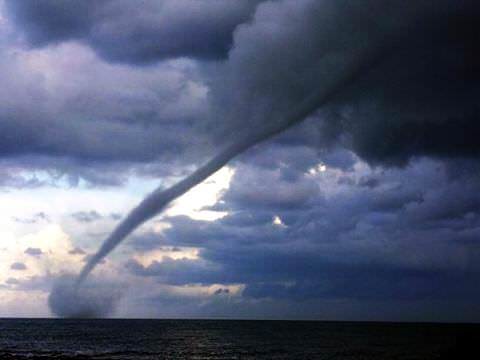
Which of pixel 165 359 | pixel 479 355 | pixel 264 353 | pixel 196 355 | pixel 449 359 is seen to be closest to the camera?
pixel 479 355

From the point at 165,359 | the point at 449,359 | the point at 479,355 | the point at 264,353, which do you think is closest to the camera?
the point at 479,355

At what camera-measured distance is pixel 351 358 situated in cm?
8569

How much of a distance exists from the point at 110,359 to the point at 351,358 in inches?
1421

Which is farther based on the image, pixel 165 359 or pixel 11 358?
pixel 165 359

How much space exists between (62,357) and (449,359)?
4801cm

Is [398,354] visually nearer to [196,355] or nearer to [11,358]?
[196,355]

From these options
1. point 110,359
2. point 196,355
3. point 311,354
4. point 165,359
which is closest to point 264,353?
point 311,354

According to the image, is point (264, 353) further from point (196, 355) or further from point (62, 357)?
point (62, 357)

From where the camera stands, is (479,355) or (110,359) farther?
(110,359)

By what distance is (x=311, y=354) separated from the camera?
92.1 metres

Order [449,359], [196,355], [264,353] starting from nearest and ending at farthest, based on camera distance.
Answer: [449,359] < [196,355] < [264,353]

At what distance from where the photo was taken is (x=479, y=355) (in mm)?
64500

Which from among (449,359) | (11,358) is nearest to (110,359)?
(11,358)

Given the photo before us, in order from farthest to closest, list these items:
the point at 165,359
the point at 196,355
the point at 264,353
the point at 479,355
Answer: the point at 264,353
the point at 196,355
the point at 165,359
the point at 479,355
